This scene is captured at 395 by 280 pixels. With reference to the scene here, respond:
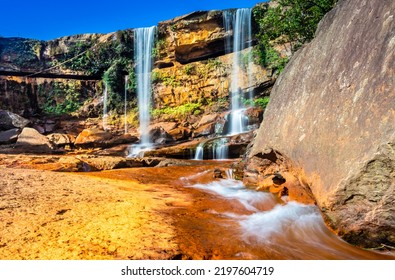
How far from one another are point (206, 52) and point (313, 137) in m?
19.7

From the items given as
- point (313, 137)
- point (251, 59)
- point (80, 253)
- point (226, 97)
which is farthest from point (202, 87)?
point (80, 253)

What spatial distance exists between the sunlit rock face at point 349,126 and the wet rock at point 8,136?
1643 centimetres

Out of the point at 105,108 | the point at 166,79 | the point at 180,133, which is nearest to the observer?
the point at 180,133

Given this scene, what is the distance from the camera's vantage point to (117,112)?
2370cm

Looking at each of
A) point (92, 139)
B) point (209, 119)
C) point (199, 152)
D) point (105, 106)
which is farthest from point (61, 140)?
point (199, 152)

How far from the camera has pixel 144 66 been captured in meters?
23.7

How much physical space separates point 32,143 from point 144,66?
11.3 metres

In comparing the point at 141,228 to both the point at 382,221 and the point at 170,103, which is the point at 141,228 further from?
the point at 170,103

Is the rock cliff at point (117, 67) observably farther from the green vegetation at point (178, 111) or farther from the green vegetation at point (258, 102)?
the green vegetation at point (258, 102)

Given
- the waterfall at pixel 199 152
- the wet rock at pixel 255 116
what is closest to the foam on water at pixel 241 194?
the waterfall at pixel 199 152

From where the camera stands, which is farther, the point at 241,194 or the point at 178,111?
Answer: the point at 178,111

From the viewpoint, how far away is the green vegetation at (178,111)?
2151 cm

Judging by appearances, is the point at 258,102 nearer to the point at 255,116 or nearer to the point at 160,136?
the point at 255,116

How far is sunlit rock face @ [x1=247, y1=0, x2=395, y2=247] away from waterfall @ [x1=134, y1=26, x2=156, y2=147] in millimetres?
19173
